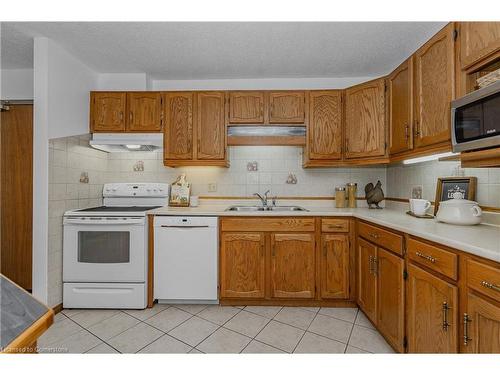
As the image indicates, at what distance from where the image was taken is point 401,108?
196 cm

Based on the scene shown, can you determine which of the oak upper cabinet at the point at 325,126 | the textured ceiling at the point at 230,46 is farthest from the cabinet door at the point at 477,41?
the oak upper cabinet at the point at 325,126

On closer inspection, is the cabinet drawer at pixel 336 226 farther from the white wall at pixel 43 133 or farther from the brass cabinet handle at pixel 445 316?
the white wall at pixel 43 133

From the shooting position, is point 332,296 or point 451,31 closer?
point 451,31

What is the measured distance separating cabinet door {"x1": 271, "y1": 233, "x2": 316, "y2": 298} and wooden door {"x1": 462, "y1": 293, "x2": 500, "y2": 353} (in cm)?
124

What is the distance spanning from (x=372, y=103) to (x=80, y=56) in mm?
2812

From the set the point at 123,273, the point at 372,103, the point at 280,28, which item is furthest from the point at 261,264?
the point at 280,28

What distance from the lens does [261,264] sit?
7.34ft

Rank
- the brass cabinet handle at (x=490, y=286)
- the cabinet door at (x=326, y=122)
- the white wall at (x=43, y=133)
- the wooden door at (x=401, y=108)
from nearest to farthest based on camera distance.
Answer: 1. the brass cabinet handle at (x=490, y=286)
2. the wooden door at (x=401, y=108)
3. the white wall at (x=43, y=133)
4. the cabinet door at (x=326, y=122)

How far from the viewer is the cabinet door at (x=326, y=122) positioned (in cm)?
248

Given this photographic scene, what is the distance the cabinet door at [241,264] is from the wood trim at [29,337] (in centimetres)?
167

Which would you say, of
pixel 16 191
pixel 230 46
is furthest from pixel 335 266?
pixel 16 191

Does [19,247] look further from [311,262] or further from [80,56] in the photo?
[311,262]

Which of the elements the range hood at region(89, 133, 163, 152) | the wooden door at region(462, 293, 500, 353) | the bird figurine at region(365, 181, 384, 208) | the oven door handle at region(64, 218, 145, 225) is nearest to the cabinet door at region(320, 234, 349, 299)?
the bird figurine at region(365, 181, 384, 208)

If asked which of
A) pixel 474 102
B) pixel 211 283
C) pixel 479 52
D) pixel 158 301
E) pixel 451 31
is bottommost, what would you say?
pixel 158 301
